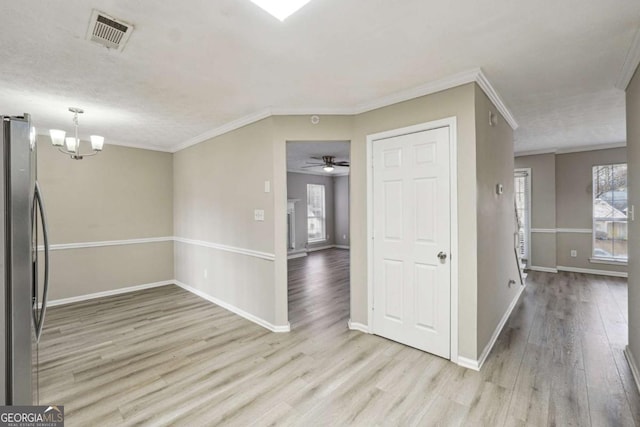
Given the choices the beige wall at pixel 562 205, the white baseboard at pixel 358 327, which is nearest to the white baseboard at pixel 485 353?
the white baseboard at pixel 358 327

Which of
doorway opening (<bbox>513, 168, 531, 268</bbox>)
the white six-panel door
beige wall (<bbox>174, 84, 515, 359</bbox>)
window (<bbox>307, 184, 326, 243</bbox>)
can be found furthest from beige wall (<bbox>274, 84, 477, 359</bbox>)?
window (<bbox>307, 184, 326, 243</bbox>)

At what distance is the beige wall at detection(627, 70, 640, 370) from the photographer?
2223 mm

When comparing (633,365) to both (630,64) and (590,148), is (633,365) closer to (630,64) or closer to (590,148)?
(630,64)

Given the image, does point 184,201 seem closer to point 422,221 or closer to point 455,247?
point 422,221

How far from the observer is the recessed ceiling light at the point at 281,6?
1545mm

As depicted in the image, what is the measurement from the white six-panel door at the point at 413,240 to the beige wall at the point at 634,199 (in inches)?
51.8

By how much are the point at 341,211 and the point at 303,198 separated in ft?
4.94

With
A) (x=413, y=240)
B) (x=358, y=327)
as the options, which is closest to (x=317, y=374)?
(x=358, y=327)

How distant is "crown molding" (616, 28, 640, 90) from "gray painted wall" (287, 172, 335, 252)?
263 inches

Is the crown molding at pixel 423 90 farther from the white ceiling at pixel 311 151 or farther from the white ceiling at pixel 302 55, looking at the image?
the white ceiling at pixel 311 151

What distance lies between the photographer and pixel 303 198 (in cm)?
879

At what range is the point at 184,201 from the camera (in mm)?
5004

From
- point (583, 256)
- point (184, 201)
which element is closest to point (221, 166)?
point (184, 201)

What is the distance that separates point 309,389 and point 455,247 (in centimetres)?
166
